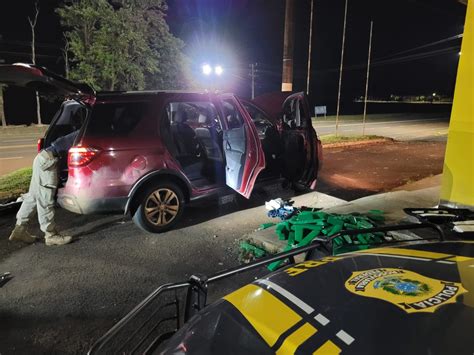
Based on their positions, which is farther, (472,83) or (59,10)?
(59,10)

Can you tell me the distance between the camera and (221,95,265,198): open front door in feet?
18.9

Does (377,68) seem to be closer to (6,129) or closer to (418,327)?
(6,129)

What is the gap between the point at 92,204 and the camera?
4789mm

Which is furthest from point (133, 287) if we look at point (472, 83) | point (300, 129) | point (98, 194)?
point (472, 83)

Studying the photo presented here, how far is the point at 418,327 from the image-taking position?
1.41 m

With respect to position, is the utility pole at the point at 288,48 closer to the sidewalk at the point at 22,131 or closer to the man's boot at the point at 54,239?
the man's boot at the point at 54,239

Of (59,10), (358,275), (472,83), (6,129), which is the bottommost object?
(6,129)

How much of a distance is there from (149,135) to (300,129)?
2614 mm

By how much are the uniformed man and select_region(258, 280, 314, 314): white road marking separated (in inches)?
147

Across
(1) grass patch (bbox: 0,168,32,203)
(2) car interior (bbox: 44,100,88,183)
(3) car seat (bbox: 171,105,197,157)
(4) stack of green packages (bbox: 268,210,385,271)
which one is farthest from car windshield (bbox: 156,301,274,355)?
(1) grass patch (bbox: 0,168,32,203)

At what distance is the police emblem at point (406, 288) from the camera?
5.11 ft

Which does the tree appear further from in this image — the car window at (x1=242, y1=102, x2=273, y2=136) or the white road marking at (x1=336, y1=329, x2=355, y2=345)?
the white road marking at (x1=336, y1=329, x2=355, y2=345)

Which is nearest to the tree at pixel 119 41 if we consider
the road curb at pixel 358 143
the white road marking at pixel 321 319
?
the road curb at pixel 358 143

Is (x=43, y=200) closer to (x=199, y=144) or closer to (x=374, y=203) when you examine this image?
(x=199, y=144)
